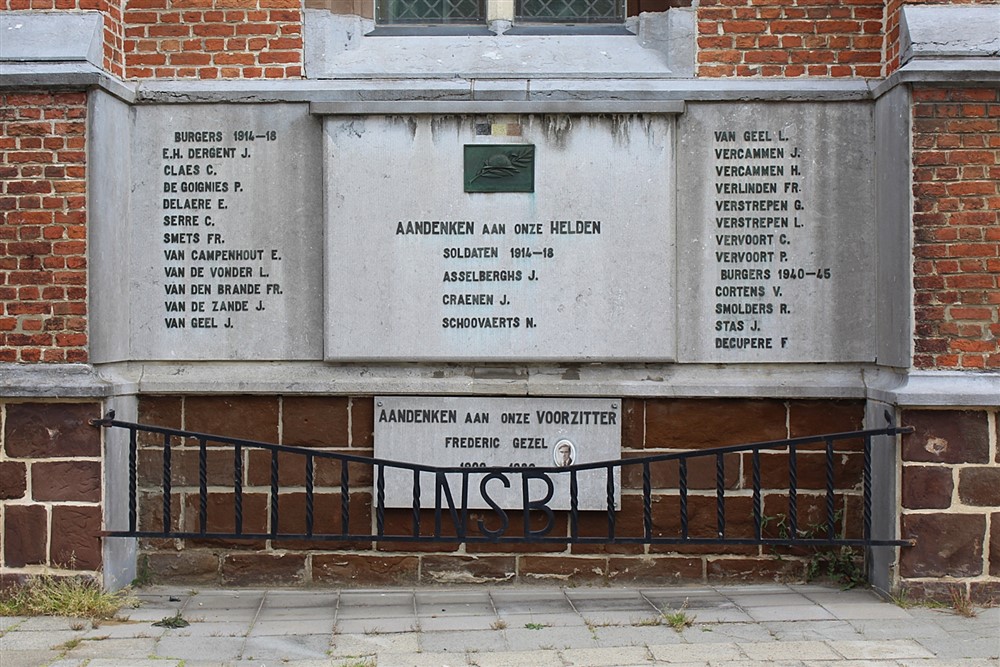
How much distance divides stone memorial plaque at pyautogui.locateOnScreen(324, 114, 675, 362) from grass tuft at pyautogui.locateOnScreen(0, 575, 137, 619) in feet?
5.86

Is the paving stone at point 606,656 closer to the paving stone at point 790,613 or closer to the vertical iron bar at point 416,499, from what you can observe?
the paving stone at point 790,613

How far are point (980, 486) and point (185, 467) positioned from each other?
4.47 metres

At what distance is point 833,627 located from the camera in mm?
5316

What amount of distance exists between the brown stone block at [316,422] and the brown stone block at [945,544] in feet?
10.4

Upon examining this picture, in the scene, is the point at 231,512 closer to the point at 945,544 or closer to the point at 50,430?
the point at 50,430

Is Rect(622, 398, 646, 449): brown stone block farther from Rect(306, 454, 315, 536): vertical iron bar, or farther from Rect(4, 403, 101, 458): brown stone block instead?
Rect(4, 403, 101, 458): brown stone block

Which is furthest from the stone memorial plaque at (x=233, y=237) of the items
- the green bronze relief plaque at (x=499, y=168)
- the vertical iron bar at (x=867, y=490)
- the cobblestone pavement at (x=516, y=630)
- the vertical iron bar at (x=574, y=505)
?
the vertical iron bar at (x=867, y=490)

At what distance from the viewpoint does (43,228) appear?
19.2 ft

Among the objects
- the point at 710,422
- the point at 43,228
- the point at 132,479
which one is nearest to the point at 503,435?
the point at 710,422

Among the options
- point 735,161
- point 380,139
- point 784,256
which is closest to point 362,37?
point 380,139

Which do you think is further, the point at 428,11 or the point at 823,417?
the point at 428,11

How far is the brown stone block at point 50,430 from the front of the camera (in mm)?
5816

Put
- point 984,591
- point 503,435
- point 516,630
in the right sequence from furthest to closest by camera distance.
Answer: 1. point 503,435
2. point 984,591
3. point 516,630

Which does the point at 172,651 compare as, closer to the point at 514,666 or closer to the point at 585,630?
the point at 514,666
